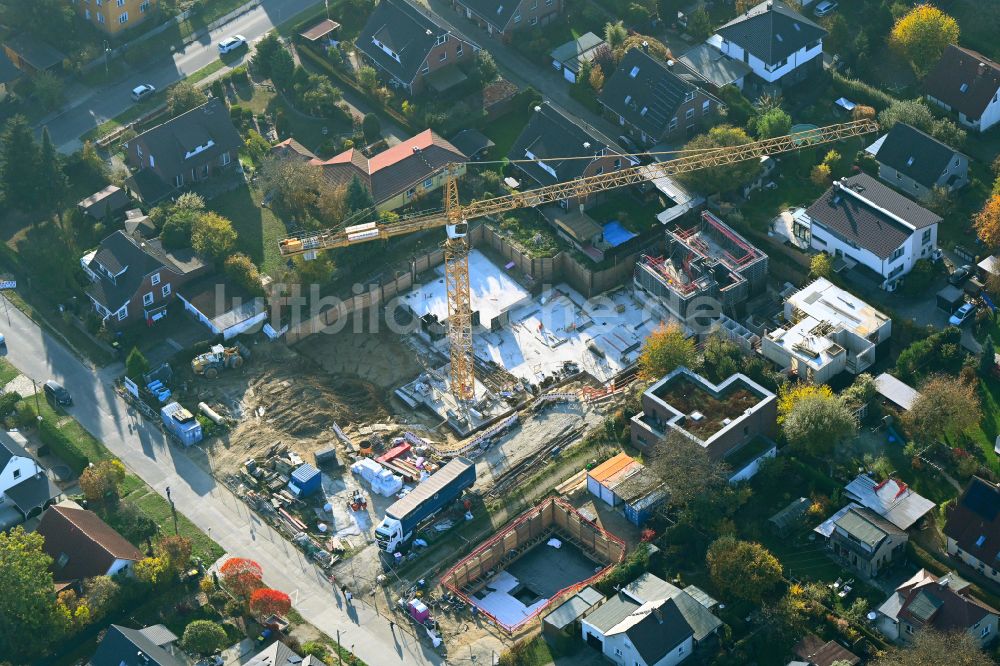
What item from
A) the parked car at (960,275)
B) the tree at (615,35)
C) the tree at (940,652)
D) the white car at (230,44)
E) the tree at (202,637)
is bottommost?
the tree at (202,637)

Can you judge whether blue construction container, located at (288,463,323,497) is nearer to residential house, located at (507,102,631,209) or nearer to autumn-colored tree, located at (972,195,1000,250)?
residential house, located at (507,102,631,209)

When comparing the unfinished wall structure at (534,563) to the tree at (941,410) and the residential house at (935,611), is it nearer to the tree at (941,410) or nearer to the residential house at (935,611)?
the residential house at (935,611)

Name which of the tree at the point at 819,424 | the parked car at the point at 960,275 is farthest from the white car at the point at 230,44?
the parked car at the point at 960,275

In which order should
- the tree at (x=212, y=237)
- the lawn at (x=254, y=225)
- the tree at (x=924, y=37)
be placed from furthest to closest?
the tree at (x=924, y=37)
the lawn at (x=254, y=225)
the tree at (x=212, y=237)

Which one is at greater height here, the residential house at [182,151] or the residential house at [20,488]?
the residential house at [182,151]

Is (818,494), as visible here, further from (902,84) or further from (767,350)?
(902,84)

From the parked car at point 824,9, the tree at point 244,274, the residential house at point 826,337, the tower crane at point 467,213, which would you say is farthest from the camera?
the parked car at point 824,9

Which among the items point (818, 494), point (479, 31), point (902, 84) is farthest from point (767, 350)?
point (479, 31)
